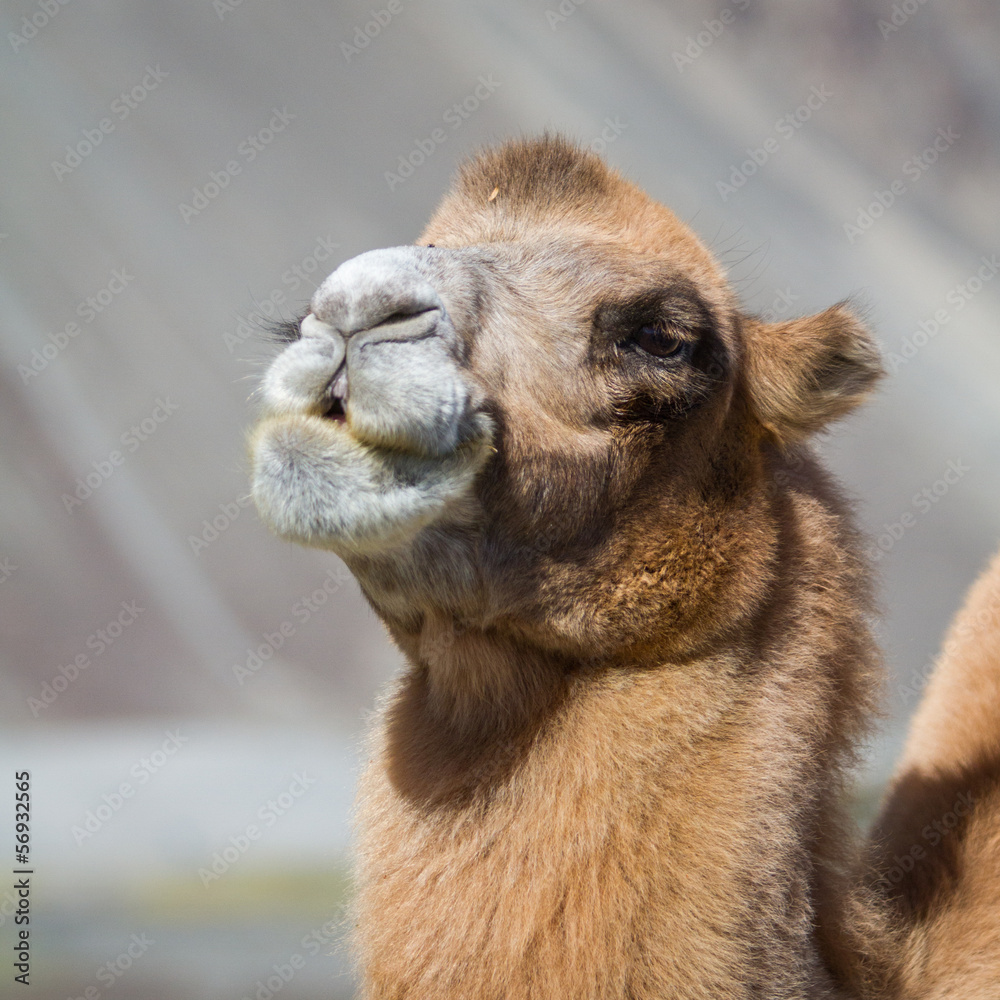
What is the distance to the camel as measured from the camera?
187 cm

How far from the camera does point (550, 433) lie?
2.08m

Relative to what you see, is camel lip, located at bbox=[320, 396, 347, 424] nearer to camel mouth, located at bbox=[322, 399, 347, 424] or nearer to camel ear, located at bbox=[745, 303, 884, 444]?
camel mouth, located at bbox=[322, 399, 347, 424]

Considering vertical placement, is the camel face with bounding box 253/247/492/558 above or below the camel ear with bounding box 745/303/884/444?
below

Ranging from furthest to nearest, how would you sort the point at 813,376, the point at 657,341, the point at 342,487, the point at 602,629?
the point at 813,376, the point at 657,341, the point at 602,629, the point at 342,487

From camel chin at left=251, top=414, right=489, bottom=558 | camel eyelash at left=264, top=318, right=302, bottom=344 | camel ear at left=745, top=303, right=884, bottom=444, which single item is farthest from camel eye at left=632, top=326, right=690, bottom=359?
camel eyelash at left=264, top=318, right=302, bottom=344

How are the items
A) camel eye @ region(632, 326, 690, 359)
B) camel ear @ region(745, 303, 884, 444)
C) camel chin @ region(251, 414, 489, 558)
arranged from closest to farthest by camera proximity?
camel chin @ region(251, 414, 489, 558), camel eye @ region(632, 326, 690, 359), camel ear @ region(745, 303, 884, 444)

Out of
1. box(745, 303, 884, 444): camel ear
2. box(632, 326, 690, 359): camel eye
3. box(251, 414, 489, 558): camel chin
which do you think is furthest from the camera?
box(745, 303, 884, 444): camel ear

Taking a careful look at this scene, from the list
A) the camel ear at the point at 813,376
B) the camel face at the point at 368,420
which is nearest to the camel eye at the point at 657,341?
the camel ear at the point at 813,376

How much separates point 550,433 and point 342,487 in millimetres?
501

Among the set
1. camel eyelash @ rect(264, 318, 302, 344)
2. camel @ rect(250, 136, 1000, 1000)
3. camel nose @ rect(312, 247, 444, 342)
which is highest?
camel eyelash @ rect(264, 318, 302, 344)

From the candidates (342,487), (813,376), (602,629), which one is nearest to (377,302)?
(342,487)

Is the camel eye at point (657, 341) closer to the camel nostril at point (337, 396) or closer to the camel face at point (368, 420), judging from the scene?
the camel face at point (368, 420)

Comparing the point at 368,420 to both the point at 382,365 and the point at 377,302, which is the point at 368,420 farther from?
the point at 377,302

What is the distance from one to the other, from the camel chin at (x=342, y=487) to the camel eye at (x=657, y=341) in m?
0.57
